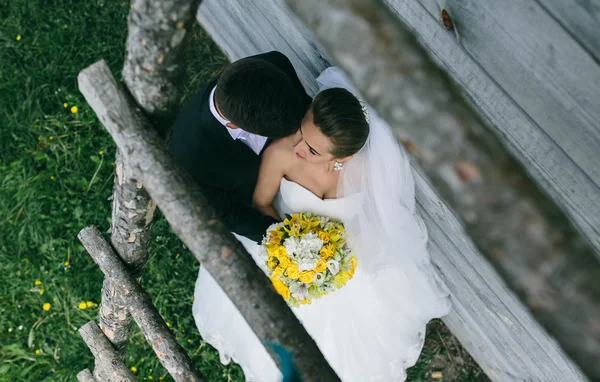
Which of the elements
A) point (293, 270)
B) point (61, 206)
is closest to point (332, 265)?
point (293, 270)

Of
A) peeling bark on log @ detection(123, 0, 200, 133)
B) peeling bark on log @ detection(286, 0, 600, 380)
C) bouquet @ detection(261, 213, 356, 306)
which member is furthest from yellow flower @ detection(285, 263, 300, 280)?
peeling bark on log @ detection(286, 0, 600, 380)

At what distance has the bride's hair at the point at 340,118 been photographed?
2.26 m

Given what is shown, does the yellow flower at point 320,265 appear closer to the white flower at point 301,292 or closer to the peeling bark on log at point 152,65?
the white flower at point 301,292

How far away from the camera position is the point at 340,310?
3.09 m

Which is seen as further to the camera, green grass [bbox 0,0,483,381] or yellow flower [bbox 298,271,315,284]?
green grass [bbox 0,0,483,381]

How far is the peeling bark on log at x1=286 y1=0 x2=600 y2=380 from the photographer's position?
0.69 m

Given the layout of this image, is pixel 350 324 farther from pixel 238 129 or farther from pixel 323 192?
pixel 238 129

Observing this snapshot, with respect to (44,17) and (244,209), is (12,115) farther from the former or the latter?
(244,209)

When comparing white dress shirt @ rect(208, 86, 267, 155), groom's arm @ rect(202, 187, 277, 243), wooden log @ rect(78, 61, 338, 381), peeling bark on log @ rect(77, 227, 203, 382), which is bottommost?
peeling bark on log @ rect(77, 227, 203, 382)

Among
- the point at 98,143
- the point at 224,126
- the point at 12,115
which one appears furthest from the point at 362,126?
the point at 12,115

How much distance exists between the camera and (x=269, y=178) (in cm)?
273

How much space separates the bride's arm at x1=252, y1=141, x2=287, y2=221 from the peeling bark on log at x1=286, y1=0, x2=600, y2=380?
6.09 feet

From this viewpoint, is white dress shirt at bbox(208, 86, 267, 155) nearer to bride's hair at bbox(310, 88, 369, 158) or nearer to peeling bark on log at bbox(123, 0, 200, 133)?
bride's hair at bbox(310, 88, 369, 158)

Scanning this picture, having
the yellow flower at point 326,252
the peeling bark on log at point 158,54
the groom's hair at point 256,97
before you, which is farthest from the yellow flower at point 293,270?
the peeling bark on log at point 158,54
